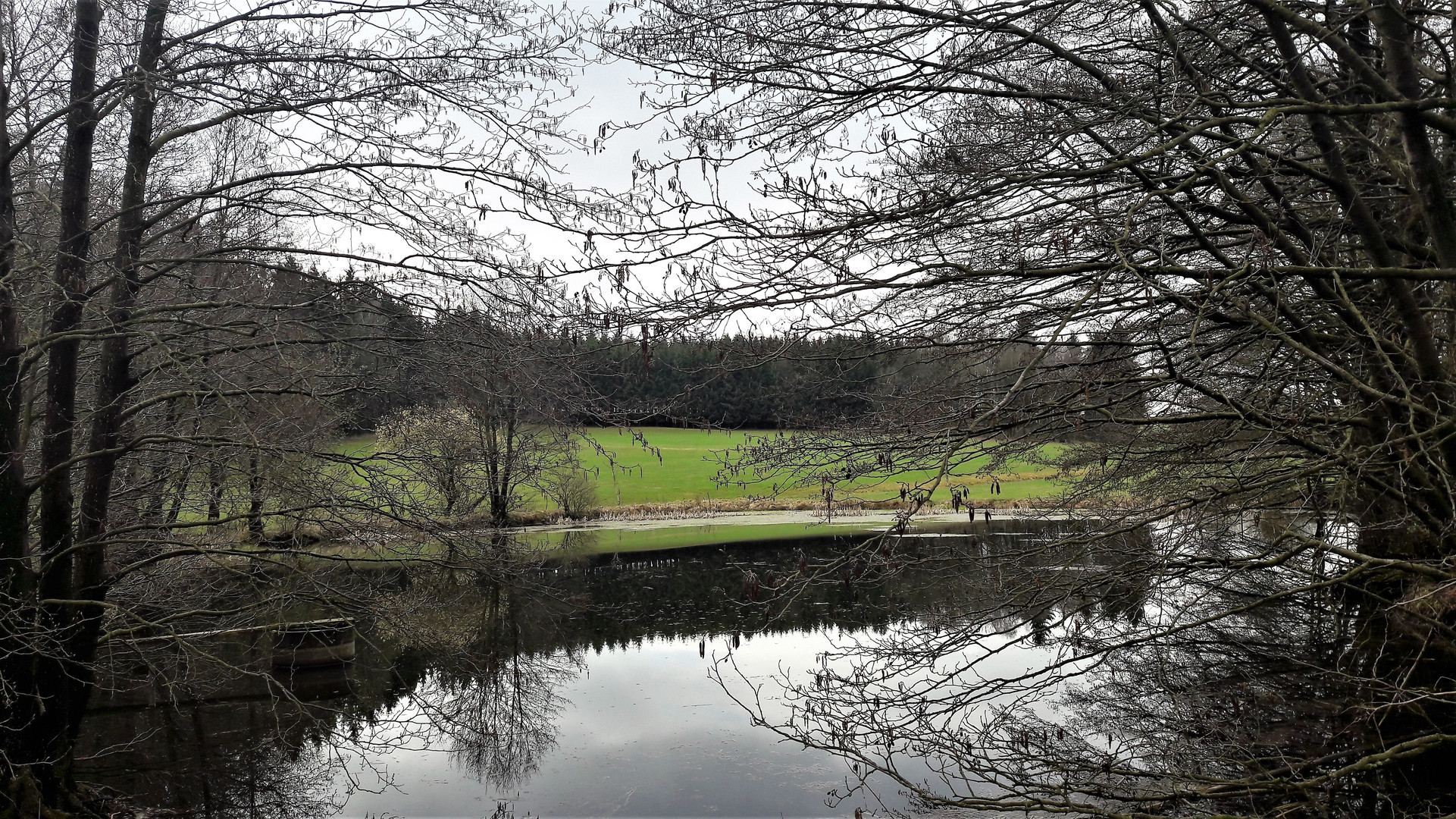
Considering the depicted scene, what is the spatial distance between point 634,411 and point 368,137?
9.09ft

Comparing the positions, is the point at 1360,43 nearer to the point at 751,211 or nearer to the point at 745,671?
the point at 751,211

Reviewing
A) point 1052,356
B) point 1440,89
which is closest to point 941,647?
point 1052,356

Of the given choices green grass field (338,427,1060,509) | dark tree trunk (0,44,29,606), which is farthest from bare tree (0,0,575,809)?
green grass field (338,427,1060,509)

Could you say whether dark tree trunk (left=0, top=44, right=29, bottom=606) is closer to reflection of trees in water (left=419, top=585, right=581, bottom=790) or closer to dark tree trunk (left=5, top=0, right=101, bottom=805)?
dark tree trunk (left=5, top=0, right=101, bottom=805)

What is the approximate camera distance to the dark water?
7.82 metres

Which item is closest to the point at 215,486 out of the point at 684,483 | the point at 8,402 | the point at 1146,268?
the point at 8,402

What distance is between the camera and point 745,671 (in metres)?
13.4

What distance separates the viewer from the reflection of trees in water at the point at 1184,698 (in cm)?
426

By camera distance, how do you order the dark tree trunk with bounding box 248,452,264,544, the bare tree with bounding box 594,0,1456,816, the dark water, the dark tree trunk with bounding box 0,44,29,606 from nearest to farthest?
the bare tree with bounding box 594,0,1456,816 → the dark tree trunk with bounding box 0,44,29,606 → the dark tree trunk with bounding box 248,452,264,544 → the dark water

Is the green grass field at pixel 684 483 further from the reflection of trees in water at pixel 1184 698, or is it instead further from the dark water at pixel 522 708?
the reflection of trees in water at pixel 1184 698

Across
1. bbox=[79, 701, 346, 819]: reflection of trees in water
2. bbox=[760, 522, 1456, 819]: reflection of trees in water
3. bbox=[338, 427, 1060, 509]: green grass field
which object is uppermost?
bbox=[338, 427, 1060, 509]: green grass field

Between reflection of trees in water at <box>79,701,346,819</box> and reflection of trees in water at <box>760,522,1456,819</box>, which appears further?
reflection of trees in water at <box>79,701,346,819</box>

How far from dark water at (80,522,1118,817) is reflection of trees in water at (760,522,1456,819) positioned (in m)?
0.39

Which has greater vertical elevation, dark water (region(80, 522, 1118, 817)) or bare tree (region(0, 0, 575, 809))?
bare tree (region(0, 0, 575, 809))
